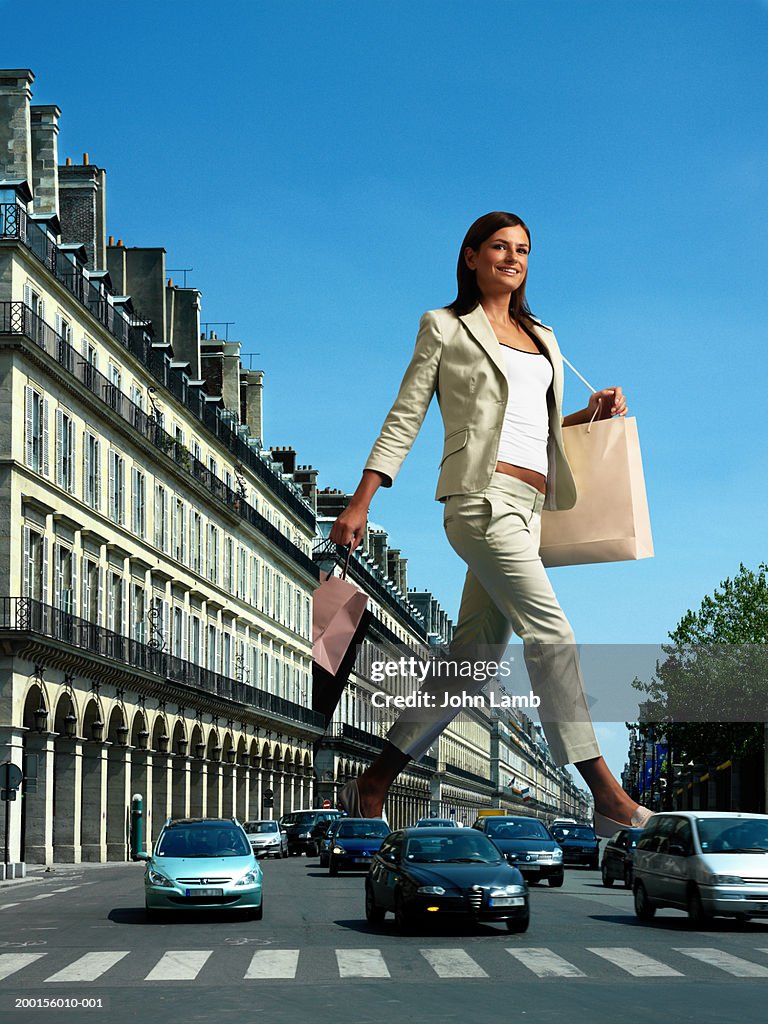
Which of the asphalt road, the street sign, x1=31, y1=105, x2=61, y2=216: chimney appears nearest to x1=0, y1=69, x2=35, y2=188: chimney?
x1=31, y1=105, x2=61, y2=216: chimney

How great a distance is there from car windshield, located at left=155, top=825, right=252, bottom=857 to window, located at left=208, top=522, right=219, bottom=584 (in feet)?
159

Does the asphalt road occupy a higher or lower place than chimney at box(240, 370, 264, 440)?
lower

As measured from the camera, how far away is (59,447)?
176 ft

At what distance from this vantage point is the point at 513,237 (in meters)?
5.83

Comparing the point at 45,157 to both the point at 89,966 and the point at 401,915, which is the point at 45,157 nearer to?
the point at 401,915

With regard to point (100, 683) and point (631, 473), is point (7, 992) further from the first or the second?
point (100, 683)

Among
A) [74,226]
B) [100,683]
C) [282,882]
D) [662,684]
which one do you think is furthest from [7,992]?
[662,684]

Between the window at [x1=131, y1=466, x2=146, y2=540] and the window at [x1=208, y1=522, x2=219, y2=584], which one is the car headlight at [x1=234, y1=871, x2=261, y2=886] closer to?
the window at [x1=131, y1=466, x2=146, y2=540]

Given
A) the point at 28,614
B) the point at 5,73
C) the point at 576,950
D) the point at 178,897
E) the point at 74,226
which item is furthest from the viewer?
the point at 74,226

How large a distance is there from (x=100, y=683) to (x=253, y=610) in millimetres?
29761

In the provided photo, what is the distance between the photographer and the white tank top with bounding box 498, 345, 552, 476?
5.48 meters

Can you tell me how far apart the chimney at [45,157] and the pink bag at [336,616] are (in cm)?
5249

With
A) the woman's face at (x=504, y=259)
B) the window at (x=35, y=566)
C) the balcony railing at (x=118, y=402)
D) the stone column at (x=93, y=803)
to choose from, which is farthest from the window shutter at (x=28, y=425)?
the woman's face at (x=504, y=259)

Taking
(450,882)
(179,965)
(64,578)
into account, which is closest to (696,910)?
(450,882)
